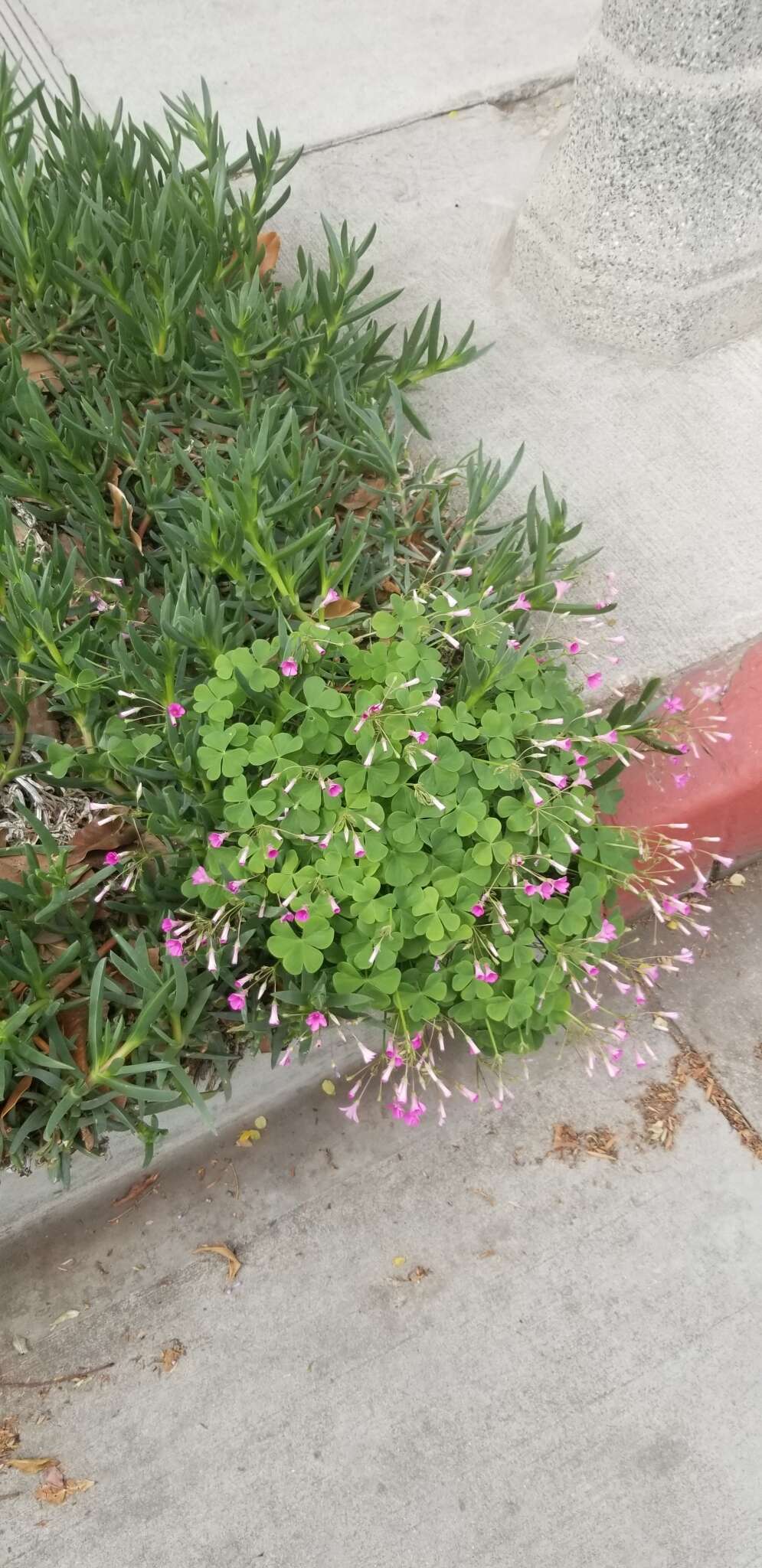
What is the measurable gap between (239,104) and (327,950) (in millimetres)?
2883

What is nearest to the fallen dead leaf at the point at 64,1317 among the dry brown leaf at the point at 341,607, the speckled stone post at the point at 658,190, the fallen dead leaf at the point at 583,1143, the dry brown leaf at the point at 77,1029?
the dry brown leaf at the point at 77,1029

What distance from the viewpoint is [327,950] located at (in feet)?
5.94

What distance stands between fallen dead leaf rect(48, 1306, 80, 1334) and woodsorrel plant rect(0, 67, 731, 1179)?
44 cm

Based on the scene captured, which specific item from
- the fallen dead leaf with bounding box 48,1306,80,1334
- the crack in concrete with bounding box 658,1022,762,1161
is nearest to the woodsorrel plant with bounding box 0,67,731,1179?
the crack in concrete with bounding box 658,1022,762,1161

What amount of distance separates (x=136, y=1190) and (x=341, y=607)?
1.22 meters

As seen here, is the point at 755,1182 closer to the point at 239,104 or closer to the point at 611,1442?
the point at 611,1442

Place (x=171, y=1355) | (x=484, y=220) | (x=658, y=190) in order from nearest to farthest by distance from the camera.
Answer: (x=171, y=1355) → (x=658, y=190) → (x=484, y=220)

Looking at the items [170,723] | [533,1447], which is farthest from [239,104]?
[533,1447]

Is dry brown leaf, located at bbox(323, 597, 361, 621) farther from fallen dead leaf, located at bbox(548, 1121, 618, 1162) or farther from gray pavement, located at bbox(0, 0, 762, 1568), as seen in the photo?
fallen dead leaf, located at bbox(548, 1121, 618, 1162)

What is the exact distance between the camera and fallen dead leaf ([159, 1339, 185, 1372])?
76.4 inches

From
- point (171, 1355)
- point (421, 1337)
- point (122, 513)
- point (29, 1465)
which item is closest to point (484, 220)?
point (122, 513)

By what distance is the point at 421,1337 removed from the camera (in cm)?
196

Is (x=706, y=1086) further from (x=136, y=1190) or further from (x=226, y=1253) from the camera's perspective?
(x=136, y=1190)

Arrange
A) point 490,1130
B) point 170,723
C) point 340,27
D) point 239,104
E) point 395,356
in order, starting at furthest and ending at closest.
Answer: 1. point 340,27
2. point 239,104
3. point 395,356
4. point 490,1130
5. point 170,723
